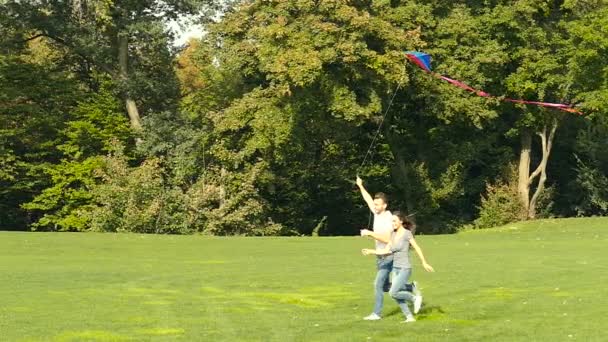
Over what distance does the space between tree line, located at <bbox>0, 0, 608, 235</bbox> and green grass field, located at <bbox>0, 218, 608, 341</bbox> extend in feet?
44.8

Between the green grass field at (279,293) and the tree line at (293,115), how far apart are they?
13.7 m

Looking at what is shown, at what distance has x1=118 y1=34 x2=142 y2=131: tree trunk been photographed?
54594 mm

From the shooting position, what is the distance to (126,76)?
54875mm

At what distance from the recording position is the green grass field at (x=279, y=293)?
14922 mm

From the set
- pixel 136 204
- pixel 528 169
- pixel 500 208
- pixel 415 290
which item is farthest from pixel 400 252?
pixel 528 169

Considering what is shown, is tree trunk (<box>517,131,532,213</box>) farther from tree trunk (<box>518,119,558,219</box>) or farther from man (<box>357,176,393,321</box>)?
man (<box>357,176,393,321</box>)

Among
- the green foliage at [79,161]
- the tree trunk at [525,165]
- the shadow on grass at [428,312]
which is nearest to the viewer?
the shadow on grass at [428,312]

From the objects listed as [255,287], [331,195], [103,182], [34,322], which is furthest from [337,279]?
[331,195]

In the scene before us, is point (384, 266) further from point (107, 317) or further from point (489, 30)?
point (489, 30)

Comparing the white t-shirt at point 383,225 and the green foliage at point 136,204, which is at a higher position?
the white t-shirt at point 383,225

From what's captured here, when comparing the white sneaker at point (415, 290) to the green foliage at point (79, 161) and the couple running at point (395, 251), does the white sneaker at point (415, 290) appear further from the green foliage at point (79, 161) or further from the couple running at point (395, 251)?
the green foliage at point (79, 161)

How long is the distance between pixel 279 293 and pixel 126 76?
36.8m

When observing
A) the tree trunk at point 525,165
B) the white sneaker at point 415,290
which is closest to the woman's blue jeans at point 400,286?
the white sneaker at point 415,290

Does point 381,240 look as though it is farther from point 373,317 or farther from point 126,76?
point 126,76
